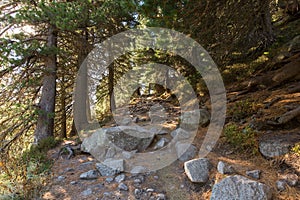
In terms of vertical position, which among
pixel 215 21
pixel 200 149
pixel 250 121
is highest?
pixel 215 21

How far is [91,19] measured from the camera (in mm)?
5820

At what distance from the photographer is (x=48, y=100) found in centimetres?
686

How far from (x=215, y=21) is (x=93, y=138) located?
442 centimetres

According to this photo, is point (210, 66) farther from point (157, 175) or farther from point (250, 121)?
point (157, 175)

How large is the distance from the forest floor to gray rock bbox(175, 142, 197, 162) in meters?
0.19

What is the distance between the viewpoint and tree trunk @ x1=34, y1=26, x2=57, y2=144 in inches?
258

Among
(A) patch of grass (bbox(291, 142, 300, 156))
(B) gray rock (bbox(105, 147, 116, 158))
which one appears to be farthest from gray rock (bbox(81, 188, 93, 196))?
(A) patch of grass (bbox(291, 142, 300, 156))

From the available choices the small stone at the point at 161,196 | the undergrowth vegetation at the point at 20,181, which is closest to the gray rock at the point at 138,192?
the small stone at the point at 161,196

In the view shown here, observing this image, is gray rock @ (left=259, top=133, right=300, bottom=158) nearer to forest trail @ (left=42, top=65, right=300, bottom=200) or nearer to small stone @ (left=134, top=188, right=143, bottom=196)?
forest trail @ (left=42, top=65, right=300, bottom=200)

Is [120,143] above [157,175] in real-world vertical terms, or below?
above

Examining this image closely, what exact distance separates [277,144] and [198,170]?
4.98 ft

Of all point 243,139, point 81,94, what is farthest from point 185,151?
point 81,94

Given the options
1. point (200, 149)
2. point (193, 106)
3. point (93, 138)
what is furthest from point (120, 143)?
point (193, 106)

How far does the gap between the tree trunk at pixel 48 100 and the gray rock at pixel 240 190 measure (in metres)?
5.81
